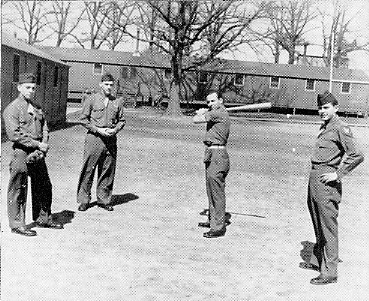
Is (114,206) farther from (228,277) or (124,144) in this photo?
(124,144)

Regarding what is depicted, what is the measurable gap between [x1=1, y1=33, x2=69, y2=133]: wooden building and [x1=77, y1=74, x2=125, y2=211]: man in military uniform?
937cm

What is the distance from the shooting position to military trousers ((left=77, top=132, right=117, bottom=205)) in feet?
26.6

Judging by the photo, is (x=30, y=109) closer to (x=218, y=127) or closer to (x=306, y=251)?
(x=218, y=127)

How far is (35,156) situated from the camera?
6.34 metres

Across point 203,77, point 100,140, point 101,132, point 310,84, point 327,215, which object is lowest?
point 327,215

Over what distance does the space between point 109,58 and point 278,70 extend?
16.2m

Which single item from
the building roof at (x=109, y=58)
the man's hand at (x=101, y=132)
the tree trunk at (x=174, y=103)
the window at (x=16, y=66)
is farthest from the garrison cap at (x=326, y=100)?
the building roof at (x=109, y=58)

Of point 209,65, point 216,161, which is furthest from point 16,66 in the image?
point 209,65

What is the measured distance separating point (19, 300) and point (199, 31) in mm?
33527

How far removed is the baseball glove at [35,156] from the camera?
6.30 m

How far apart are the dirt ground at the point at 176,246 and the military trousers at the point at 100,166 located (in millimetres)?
265

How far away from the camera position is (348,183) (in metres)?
12.8

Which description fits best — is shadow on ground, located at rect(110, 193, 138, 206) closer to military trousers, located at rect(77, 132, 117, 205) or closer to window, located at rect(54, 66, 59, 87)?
military trousers, located at rect(77, 132, 117, 205)

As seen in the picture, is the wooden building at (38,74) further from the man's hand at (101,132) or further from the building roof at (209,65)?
the building roof at (209,65)
